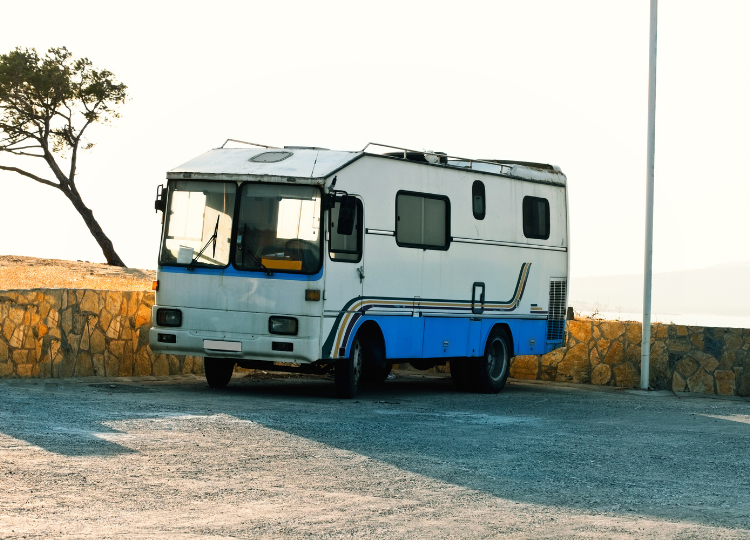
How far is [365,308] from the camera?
1459 cm

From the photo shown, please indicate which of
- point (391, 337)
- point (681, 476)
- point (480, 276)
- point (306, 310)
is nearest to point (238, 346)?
point (306, 310)

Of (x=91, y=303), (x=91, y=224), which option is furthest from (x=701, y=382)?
(x=91, y=224)

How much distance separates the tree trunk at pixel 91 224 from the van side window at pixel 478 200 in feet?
96.1

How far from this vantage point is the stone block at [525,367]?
2078 centimetres

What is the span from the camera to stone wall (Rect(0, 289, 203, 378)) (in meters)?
15.1

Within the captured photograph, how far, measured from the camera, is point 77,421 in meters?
10.9

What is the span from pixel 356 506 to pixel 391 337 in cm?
767

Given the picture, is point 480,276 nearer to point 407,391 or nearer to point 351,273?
point 407,391

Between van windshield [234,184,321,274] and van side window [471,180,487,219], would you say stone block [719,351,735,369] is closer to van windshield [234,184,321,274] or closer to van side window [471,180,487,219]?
van side window [471,180,487,219]

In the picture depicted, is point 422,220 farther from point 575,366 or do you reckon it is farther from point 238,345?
point 575,366

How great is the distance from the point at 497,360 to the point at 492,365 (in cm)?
15

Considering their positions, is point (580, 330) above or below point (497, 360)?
above

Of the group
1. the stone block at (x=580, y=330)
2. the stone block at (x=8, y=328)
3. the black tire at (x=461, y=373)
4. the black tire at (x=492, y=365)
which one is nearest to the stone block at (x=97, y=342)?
the stone block at (x=8, y=328)

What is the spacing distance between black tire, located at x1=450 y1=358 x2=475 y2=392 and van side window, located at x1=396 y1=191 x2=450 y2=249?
2292mm
